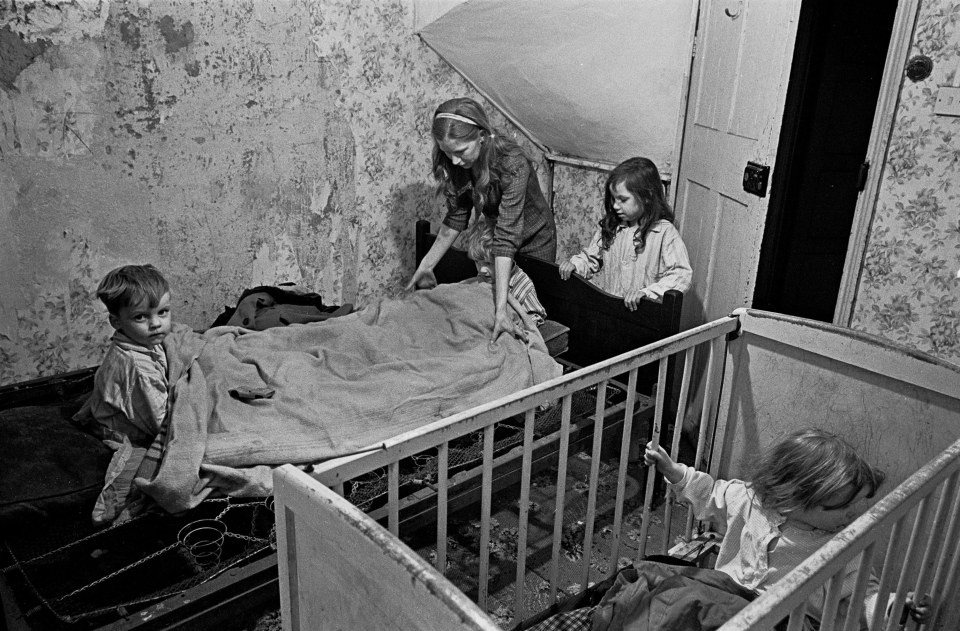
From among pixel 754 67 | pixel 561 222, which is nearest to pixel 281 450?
pixel 754 67

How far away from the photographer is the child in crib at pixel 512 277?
257 cm

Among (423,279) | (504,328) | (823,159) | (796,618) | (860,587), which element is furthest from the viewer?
(423,279)

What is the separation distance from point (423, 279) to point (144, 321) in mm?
1267

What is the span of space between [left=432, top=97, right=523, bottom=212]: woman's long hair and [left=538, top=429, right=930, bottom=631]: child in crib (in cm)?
143

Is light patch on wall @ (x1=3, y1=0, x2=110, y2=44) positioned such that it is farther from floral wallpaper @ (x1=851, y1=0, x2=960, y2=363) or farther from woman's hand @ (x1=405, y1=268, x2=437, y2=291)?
floral wallpaper @ (x1=851, y1=0, x2=960, y2=363)

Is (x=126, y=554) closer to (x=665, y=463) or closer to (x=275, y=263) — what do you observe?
(x=665, y=463)

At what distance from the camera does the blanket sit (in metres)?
1.84

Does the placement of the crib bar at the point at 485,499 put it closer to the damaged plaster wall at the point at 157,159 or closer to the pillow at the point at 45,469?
the pillow at the point at 45,469

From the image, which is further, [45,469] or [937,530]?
[45,469]

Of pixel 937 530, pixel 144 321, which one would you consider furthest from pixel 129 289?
pixel 937 530

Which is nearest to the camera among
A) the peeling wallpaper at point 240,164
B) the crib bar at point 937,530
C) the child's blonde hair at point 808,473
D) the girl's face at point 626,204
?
the crib bar at point 937,530

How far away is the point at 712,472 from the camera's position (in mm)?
2008

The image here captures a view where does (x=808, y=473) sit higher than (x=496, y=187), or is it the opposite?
(x=496, y=187)

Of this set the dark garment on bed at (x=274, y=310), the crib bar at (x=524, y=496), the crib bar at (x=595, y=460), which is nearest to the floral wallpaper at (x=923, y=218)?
the crib bar at (x=595, y=460)
